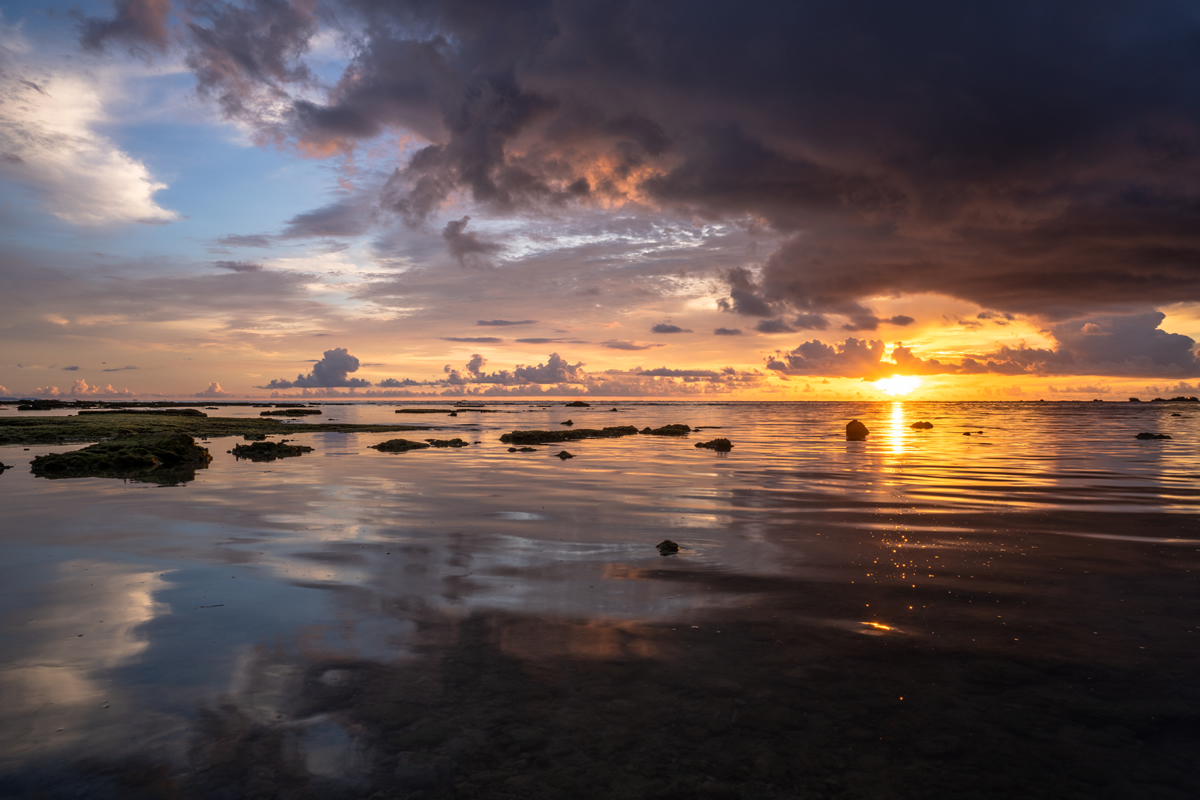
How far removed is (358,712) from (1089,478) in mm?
27984

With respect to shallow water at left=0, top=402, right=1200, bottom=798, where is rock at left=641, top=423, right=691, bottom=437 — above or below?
above

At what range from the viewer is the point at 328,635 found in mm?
7742

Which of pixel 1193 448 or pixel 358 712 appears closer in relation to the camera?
pixel 358 712

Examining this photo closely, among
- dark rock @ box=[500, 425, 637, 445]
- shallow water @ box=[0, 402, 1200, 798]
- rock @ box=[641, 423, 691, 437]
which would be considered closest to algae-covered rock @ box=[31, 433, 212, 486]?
shallow water @ box=[0, 402, 1200, 798]

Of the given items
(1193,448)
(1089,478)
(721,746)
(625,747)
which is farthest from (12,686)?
(1193,448)

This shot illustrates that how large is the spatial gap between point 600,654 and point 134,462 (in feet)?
93.2

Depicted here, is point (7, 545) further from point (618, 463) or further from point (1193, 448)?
point (1193, 448)

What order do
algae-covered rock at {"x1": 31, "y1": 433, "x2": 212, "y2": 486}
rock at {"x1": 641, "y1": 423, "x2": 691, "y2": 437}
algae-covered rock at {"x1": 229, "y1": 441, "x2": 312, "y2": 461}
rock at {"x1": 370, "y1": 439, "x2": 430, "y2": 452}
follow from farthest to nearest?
1. rock at {"x1": 641, "y1": 423, "x2": 691, "y2": 437}
2. rock at {"x1": 370, "y1": 439, "x2": 430, "y2": 452}
3. algae-covered rock at {"x1": 229, "y1": 441, "x2": 312, "y2": 461}
4. algae-covered rock at {"x1": 31, "y1": 433, "x2": 212, "y2": 486}

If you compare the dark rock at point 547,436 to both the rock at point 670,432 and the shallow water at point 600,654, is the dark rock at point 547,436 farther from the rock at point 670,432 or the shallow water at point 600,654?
the shallow water at point 600,654

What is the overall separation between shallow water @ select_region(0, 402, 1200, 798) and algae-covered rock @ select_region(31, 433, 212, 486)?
961 cm

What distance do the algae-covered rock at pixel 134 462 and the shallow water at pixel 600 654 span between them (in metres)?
9.61

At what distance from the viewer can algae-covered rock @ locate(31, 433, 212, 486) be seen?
2405 cm

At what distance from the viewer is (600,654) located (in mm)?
7215

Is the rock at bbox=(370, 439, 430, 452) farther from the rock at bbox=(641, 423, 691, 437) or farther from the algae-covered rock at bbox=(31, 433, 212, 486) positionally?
the rock at bbox=(641, 423, 691, 437)
